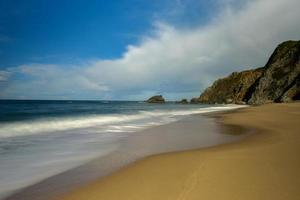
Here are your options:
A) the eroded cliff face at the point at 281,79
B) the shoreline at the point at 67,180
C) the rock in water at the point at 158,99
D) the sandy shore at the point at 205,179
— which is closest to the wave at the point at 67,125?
the shoreline at the point at 67,180

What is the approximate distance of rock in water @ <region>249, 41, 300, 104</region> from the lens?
70688 millimetres

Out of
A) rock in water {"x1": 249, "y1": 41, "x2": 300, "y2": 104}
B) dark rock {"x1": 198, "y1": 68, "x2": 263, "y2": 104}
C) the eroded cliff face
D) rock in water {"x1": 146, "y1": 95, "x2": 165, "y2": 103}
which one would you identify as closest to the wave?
the eroded cliff face

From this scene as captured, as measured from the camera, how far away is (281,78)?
260 feet

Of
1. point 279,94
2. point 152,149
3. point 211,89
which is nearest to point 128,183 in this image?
point 152,149

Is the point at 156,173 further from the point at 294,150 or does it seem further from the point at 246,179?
the point at 294,150

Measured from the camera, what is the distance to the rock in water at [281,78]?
70.7 m

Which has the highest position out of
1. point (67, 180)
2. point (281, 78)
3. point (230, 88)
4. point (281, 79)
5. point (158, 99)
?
point (230, 88)

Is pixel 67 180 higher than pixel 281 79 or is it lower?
lower

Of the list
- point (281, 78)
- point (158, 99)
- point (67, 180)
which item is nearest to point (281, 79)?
point (281, 78)

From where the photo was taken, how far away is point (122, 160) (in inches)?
303

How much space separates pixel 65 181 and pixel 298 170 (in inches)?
196

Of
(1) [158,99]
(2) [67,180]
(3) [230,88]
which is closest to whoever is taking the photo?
(2) [67,180]

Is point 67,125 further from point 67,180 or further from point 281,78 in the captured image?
point 281,78

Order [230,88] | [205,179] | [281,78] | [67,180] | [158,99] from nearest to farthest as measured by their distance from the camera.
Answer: [205,179]
[67,180]
[281,78]
[230,88]
[158,99]
